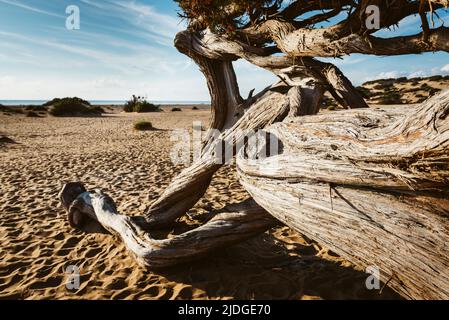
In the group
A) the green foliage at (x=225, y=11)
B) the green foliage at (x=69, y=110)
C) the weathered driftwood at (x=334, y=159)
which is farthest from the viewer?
the green foliage at (x=69, y=110)

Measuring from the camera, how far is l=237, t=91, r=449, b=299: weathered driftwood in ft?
5.38

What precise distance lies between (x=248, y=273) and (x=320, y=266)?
0.94 meters

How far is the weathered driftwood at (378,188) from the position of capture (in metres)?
1.64

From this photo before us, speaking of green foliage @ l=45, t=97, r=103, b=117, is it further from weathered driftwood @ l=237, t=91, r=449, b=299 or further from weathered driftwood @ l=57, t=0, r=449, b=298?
weathered driftwood @ l=237, t=91, r=449, b=299

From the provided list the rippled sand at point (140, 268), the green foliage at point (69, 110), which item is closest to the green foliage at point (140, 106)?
the green foliage at point (69, 110)

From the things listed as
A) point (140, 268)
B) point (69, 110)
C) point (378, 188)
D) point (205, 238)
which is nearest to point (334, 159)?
point (378, 188)

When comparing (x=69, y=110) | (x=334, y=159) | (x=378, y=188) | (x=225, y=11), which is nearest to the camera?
(x=378, y=188)

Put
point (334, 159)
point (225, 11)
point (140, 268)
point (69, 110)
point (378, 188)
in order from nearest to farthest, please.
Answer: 1. point (378, 188)
2. point (334, 159)
3. point (225, 11)
4. point (140, 268)
5. point (69, 110)

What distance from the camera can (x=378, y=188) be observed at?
1954 millimetres

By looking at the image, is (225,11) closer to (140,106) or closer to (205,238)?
(205,238)

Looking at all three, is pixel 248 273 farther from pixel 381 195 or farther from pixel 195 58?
pixel 195 58

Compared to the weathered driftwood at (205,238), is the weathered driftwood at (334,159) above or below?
above

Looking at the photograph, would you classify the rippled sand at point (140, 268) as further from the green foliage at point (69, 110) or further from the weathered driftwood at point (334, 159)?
the green foliage at point (69, 110)
